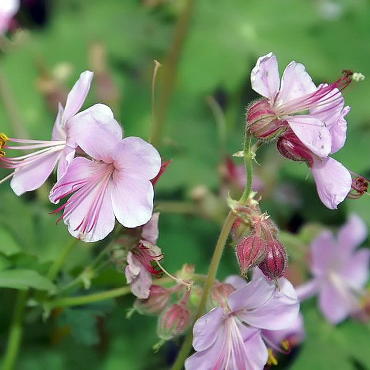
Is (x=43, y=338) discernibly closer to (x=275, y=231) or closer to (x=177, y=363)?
(x=177, y=363)

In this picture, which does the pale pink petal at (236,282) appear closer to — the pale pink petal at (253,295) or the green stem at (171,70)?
the pale pink petal at (253,295)

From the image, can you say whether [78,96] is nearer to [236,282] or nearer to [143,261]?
[143,261]

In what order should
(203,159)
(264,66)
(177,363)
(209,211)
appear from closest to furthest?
(264,66), (177,363), (209,211), (203,159)

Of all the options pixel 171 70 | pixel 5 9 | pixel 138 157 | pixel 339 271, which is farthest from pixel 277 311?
pixel 5 9

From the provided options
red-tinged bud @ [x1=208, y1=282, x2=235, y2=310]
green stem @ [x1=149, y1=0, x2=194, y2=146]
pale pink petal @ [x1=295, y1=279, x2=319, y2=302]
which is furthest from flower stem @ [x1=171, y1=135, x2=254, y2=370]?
green stem @ [x1=149, y1=0, x2=194, y2=146]

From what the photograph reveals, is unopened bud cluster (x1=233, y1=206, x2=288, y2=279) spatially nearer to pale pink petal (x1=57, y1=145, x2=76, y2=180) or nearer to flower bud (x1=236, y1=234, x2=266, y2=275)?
flower bud (x1=236, y1=234, x2=266, y2=275)

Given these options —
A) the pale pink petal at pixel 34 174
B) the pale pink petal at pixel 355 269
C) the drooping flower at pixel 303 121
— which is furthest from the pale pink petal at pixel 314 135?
the pale pink petal at pixel 355 269

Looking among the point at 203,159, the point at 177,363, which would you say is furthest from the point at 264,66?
the point at 203,159
